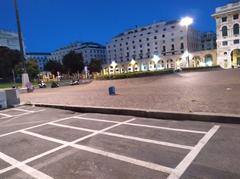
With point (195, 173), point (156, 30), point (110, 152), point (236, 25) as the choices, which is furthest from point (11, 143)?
point (156, 30)

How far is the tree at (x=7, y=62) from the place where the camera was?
63.1 m

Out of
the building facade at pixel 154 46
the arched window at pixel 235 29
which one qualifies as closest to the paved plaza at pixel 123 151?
the arched window at pixel 235 29

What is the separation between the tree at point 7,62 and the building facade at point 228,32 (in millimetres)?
60984

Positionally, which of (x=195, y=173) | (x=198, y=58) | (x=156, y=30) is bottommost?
(x=195, y=173)

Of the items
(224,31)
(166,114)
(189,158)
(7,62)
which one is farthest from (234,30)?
(7,62)

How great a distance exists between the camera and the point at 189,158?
11.6 ft

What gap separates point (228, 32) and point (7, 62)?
220ft

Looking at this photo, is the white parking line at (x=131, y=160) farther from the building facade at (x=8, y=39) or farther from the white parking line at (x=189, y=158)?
the building facade at (x=8, y=39)

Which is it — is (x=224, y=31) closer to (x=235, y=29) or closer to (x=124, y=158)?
(x=235, y=29)

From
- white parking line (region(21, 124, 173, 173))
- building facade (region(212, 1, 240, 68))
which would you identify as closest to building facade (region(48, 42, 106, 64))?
building facade (region(212, 1, 240, 68))

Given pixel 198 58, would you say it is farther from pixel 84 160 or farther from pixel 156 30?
pixel 84 160

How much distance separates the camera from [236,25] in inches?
2299

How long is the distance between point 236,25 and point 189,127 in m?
64.5

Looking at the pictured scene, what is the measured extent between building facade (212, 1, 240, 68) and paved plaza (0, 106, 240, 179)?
6246 cm
